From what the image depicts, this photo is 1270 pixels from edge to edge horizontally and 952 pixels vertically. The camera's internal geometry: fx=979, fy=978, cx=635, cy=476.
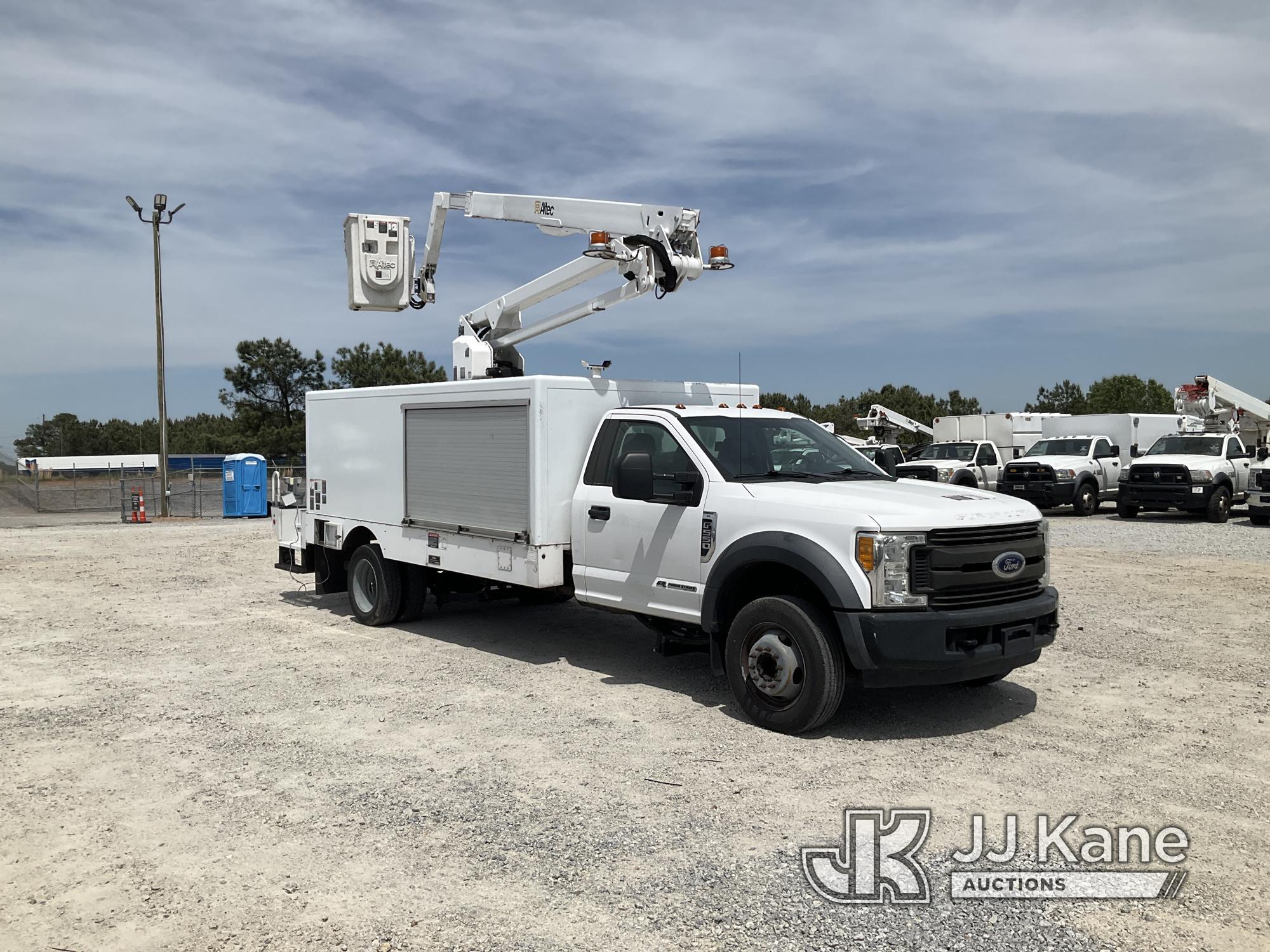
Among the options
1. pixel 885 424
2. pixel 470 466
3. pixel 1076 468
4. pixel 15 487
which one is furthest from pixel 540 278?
pixel 15 487

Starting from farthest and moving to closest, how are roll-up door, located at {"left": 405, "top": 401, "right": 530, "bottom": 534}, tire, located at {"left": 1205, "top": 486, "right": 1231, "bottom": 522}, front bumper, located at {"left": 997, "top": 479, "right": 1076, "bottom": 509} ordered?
front bumper, located at {"left": 997, "top": 479, "right": 1076, "bottom": 509}, tire, located at {"left": 1205, "top": 486, "right": 1231, "bottom": 522}, roll-up door, located at {"left": 405, "top": 401, "right": 530, "bottom": 534}

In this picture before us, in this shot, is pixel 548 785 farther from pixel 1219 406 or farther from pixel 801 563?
pixel 1219 406

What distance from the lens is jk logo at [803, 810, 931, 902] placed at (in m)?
3.89

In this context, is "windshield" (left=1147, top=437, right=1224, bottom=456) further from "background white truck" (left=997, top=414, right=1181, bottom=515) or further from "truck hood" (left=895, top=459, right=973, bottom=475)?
"truck hood" (left=895, top=459, right=973, bottom=475)

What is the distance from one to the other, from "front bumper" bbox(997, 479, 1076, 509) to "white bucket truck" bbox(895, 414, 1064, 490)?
1193mm

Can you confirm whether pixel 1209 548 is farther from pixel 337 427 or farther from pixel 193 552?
pixel 193 552

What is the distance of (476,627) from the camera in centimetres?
965

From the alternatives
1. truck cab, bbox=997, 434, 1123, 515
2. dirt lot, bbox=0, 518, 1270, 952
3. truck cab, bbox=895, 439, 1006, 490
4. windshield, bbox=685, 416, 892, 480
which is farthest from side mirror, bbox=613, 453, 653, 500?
truck cab, bbox=895, 439, 1006, 490

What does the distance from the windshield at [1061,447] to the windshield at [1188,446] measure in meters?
1.71

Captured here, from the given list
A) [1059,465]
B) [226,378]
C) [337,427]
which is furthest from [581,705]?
[226,378]

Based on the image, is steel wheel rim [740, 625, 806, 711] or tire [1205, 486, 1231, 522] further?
tire [1205, 486, 1231, 522]

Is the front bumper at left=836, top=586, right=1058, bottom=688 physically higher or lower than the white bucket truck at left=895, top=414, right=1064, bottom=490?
lower

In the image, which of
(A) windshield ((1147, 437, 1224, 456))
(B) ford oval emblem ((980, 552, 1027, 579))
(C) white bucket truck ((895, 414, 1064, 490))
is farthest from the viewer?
(C) white bucket truck ((895, 414, 1064, 490))

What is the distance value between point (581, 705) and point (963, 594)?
2.64m
